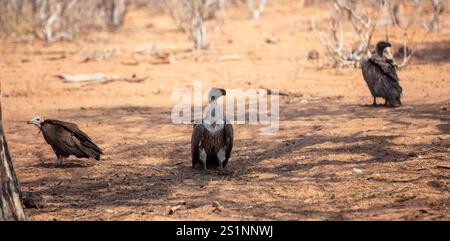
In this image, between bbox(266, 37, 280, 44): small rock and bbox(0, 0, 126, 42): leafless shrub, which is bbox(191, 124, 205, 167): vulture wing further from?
bbox(0, 0, 126, 42): leafless shrub

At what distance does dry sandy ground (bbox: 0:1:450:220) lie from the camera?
5.96m

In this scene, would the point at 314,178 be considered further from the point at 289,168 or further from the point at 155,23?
the point at 155,23

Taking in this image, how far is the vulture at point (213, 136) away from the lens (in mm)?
7242

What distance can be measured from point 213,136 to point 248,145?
1.46 m

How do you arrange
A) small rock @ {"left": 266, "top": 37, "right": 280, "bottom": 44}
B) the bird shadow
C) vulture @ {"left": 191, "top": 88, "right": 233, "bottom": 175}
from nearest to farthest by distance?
vulture @ {"left": 191, "top": 88, "right": 233, "bottom": 175}
the bird shadow
small rock @ {"left": 266, "top": 37, "right": 280, "bottom": 44}

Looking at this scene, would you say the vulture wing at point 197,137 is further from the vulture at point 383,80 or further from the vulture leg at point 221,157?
the vulture at point 383,80

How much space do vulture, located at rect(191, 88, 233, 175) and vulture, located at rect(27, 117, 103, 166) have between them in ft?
4.03

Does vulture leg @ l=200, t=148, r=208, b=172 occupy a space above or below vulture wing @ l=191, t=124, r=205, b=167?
below

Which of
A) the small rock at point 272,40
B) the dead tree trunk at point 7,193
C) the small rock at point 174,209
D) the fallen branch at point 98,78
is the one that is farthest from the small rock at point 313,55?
the dead tree trunk at point 7,193

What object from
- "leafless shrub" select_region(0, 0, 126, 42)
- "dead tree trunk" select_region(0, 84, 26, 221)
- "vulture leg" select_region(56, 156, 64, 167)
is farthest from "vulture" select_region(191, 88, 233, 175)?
"leafless shrub" select_region(0, 0, 126, 42)

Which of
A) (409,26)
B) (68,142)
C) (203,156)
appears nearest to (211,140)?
(203,156)

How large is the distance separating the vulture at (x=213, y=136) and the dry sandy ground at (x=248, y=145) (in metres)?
0.23
